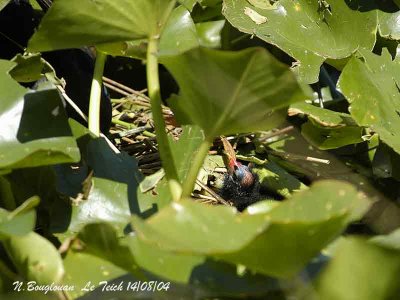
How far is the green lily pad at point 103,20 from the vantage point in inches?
25.2

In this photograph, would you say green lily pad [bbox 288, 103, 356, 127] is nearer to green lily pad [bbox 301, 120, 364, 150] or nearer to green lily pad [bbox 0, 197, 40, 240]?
green lily pad [bbox 301, 120, 364, 150]

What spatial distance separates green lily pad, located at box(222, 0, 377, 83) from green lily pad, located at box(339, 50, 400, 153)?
0.33 feet

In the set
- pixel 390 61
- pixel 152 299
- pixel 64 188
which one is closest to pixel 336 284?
pixel 152 299

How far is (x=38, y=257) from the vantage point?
55 cm

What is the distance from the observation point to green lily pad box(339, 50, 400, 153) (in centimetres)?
87

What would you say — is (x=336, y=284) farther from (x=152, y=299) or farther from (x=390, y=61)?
(x=390, y=61)

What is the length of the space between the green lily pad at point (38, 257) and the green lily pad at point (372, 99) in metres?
0.44

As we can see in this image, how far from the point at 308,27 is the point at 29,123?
20.9 inches

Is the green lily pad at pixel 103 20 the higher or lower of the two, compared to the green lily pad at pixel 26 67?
higher

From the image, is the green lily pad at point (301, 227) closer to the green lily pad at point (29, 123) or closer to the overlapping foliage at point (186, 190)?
the overlapping foliage at point (186, 190)

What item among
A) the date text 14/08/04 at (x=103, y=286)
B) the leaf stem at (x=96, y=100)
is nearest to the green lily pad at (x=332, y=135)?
the leaf stem at (x=96, y=100)

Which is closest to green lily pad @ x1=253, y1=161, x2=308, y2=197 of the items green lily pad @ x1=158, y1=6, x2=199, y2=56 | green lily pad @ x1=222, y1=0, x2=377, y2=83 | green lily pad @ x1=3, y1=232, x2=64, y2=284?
green lily pad @ x1=222, y1=0, x2=377, y2=83

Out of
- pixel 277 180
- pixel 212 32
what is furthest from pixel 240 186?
pixel 212 32

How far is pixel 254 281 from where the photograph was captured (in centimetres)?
52
